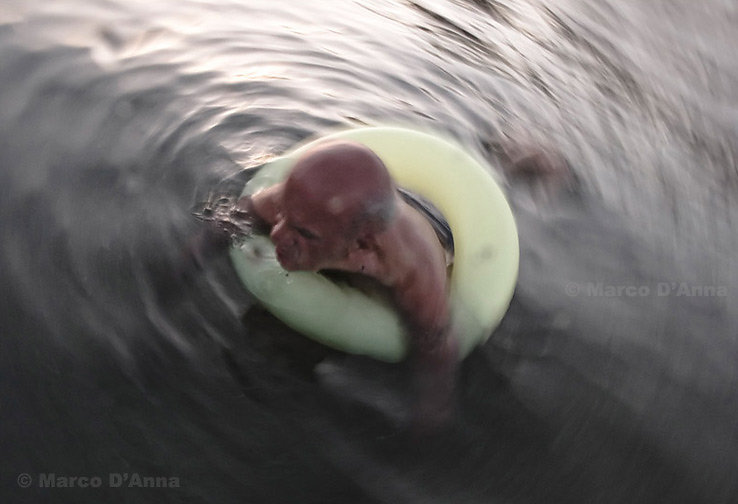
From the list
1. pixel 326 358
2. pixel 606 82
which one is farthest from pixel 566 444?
pixel 606 82

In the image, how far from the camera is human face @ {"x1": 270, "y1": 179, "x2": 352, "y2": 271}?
263cm

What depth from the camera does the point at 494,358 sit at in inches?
134

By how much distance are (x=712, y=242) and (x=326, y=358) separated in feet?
7.43

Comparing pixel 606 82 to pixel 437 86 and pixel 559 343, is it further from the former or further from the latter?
pixel 559 343

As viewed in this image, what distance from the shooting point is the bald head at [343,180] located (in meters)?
2.62

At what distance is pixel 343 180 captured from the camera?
8.67ft

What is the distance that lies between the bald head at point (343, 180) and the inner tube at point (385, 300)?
0.47 m
